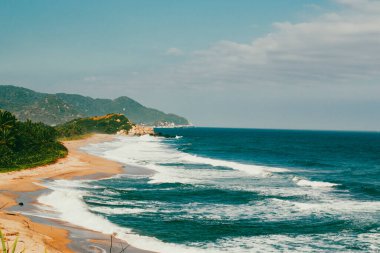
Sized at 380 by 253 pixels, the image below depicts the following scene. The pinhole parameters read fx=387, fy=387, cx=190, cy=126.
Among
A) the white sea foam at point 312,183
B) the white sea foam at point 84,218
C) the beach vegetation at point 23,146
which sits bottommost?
the white sea foam at point 84,218

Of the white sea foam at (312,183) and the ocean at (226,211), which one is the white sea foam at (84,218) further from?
the white sea foam at (312,183)

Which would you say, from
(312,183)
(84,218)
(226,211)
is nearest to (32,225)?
(84,218)

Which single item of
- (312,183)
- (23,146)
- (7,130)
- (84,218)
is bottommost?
(84,218)

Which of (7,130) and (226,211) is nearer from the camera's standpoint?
(226,211)

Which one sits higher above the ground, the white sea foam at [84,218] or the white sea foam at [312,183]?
the white sea foam at [312,183]

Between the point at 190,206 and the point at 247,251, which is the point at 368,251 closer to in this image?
the point at 247,251

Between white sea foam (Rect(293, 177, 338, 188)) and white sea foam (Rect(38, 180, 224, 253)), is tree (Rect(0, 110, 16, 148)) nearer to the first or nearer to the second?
white sea foam (Rect(38, 180, 224, 253))

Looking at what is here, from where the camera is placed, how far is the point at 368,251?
893 inches

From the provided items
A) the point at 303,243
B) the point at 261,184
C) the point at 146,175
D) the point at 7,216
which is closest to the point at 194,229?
the point at 303,243

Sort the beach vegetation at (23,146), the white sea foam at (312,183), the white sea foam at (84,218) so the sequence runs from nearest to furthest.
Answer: the white sea foam at (84,218)
the white sea foam at (312,183)
the beach vegetation at (23,146)

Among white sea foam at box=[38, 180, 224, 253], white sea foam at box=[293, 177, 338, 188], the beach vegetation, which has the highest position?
the beach vegetation

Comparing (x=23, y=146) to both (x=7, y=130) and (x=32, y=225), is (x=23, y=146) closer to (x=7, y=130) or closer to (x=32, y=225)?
(x=7, y=130)

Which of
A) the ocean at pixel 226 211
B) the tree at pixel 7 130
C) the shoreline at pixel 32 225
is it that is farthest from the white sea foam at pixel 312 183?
the tree at pixel 7 130

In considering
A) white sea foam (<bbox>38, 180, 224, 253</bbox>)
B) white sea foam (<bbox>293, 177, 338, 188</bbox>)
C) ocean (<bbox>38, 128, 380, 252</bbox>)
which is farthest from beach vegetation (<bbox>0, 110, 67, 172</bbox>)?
white sea foam (<bbox>293, 177, 338, 188</bbox>)
